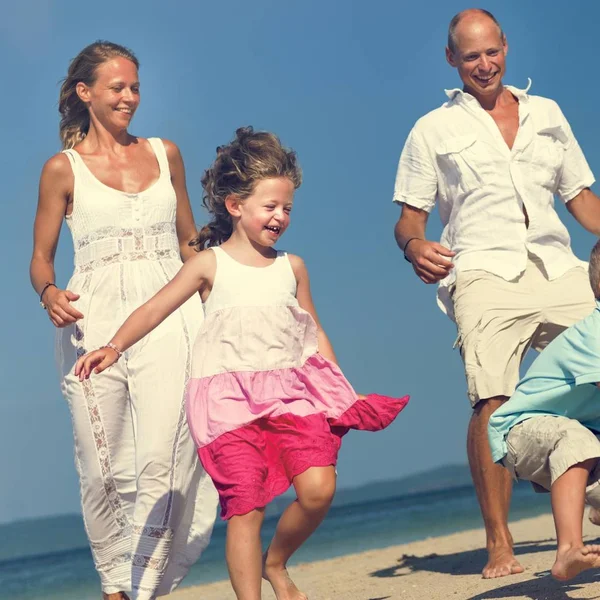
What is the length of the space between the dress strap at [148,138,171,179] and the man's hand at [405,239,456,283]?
1194mm

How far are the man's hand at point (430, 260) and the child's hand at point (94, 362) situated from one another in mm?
1728

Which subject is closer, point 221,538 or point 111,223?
point 111,223

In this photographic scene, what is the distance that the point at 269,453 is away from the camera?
4562mm

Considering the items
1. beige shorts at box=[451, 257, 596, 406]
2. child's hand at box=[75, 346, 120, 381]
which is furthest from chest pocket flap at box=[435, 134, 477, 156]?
child's hand at box=[75, 346, 120, 381]

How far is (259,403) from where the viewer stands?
4.54 m

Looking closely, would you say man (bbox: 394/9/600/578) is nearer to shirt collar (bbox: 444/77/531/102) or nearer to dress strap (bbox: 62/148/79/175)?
→ shirt collar (bbox: 444/77/531/102)

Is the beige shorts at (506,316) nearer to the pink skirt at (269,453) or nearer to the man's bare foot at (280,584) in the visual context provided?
the pink skirt at (269,453)

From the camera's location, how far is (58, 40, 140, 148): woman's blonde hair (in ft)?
18.1

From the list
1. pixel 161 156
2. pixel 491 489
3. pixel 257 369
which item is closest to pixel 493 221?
pixel 491 489

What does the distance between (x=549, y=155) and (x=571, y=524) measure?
2.44 metres

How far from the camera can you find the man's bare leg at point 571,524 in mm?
3955

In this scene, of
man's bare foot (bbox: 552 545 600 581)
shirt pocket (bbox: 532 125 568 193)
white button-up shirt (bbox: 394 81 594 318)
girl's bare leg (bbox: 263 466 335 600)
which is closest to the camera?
man's bare foot (bbox: 552 545 600 581)

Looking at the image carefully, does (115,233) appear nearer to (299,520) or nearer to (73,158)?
(73,158)

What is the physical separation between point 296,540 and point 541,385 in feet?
3.67
